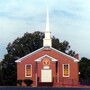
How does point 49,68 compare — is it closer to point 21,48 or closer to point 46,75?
point 46,75

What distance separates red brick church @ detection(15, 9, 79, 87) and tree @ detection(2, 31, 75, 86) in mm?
21204

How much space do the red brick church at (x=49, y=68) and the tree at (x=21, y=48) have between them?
2120cm

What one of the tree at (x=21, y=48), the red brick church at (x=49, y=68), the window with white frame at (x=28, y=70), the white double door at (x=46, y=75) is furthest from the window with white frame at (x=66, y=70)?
the tree at (x=21, y=48)

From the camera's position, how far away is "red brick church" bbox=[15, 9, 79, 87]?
201 ft

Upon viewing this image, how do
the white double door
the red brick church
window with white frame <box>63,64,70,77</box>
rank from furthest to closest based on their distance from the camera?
window with white frame <box>63,64,70,77</box>, the red brick church, the white double door

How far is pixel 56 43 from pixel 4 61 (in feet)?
40.7

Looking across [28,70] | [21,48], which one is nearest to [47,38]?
[28,70]

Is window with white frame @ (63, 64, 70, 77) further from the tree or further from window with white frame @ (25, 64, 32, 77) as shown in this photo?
the tree

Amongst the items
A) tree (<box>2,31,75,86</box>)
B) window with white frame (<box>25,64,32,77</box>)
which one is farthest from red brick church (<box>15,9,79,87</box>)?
tree (<box>2,31,75,86</box>)

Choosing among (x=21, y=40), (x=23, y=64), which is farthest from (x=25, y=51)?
(x=23, y=64)

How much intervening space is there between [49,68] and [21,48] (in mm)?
28598

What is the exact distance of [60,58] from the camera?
6288 cm

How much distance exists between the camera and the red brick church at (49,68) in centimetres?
6141

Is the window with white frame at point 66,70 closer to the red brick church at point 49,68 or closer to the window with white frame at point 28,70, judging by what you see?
the red brick church at point 49,68
